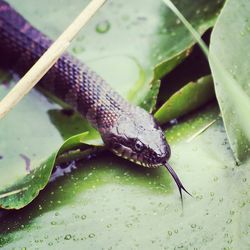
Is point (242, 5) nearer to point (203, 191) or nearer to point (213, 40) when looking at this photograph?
point (213, 40)

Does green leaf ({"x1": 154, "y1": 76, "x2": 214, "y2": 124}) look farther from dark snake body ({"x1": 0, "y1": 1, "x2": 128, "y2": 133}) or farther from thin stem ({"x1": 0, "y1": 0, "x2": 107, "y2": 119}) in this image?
thin stem ({"x1": 0, "y1": 0, "x2": 107, "y2": 119})

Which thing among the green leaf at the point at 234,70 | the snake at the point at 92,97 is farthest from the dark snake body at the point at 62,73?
the green leaf at the point at 234,70

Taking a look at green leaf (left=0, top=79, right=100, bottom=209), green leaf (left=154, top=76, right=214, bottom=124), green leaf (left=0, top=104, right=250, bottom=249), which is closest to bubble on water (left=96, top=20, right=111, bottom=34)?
green leaf (left=0, top=79, right=100, bottom=209)

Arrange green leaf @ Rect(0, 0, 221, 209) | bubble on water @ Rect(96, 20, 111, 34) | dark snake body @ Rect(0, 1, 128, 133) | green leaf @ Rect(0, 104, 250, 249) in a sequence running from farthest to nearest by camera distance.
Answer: bubble on water @ Rect(96, 20, 111, 34), dark snake body @ Rect(0, 1, 128, 133), green leaf @ Rect(0, 0, 221, 209), green leaf @ Rect(0, 104, 250, 249)

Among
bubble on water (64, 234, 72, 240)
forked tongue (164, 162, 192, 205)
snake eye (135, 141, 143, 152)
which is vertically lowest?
forked tongue (164, 162, 192, 205)

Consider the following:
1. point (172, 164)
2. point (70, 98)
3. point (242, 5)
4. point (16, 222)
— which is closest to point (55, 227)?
point (16, 222)

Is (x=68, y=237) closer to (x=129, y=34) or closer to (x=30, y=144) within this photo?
(x=30, y=144)

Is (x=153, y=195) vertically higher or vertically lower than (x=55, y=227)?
lower
